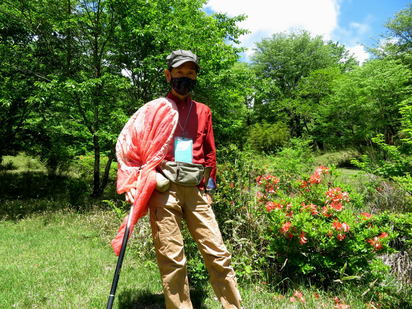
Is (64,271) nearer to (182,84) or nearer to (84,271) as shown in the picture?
(84,271)

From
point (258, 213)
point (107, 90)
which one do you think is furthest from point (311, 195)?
point (107, 90)

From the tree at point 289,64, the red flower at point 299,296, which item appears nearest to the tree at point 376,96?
the tree at point 289,64

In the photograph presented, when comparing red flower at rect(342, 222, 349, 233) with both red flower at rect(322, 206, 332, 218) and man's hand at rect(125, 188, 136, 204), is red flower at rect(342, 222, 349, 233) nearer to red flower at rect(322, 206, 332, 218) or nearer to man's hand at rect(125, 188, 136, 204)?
red flower at rect(322, 206, 332, 218)

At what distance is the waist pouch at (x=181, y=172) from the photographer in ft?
6.40

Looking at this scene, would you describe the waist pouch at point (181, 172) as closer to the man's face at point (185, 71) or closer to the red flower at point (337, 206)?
the man's face at point (185, 71)

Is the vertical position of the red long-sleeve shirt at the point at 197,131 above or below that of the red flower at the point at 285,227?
above

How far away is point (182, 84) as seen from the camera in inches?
82.4

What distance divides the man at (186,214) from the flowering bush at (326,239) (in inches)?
35.9

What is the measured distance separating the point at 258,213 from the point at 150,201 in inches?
61.9

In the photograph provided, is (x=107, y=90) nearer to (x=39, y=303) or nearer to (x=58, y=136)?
(x=58, y=136)

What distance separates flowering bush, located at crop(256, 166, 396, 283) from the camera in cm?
246

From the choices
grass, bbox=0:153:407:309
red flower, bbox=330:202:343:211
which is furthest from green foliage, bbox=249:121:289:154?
red flower, bbox=330:202:343:211

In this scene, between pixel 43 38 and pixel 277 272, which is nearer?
pixel 277 272

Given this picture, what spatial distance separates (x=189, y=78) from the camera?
2082 millimetres
